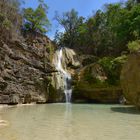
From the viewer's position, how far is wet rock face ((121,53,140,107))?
17031mm

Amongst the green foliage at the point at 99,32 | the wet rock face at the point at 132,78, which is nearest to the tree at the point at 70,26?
the green foliage at the point at 99,32

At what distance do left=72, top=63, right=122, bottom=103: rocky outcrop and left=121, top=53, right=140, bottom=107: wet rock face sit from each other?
9.28 m

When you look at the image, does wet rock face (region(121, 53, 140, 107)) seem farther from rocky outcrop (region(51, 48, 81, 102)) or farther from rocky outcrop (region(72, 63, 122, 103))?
rocky outcrop (region(51, 48, 81, 102))

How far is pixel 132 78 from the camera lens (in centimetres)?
1734

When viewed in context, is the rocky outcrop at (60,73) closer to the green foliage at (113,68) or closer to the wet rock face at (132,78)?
the green foliage at (113,68)

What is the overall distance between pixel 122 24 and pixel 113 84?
944cm

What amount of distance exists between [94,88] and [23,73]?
23.9 feet

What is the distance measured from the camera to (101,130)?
9.12 m

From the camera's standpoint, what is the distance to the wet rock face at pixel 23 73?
2380 centimetres

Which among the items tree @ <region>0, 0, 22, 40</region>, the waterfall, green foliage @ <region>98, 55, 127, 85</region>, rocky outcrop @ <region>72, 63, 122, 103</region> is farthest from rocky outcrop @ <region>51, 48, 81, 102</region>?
tree @ <region>0, 0, 22, 40</region>

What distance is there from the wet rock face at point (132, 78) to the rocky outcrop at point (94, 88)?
9.28 metres

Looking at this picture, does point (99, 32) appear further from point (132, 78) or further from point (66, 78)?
point (132, 78)

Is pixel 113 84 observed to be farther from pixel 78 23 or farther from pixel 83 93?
pixel 78 23

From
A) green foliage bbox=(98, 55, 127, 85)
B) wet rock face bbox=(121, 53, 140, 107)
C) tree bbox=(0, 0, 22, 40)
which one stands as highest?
tree bbox=(0, 0, 22, 40)
